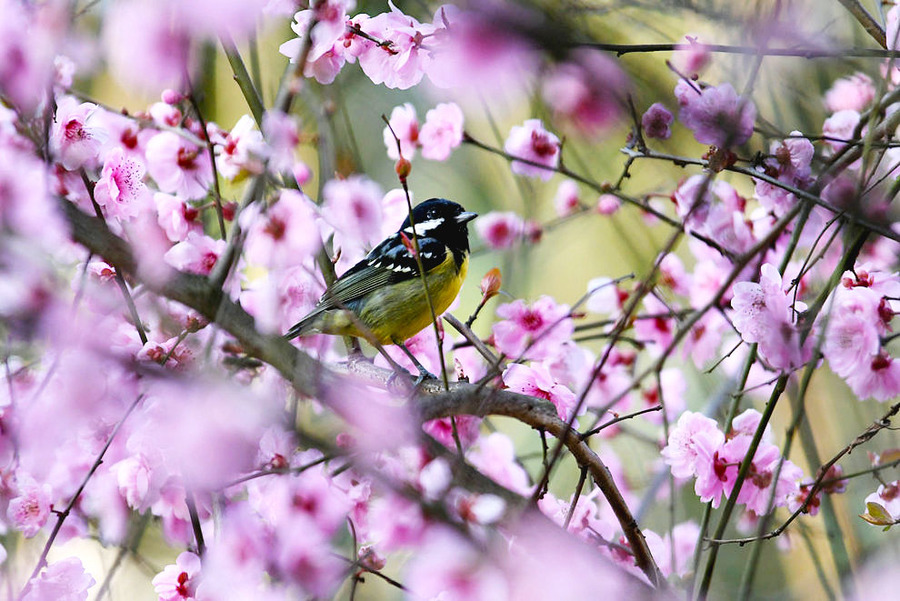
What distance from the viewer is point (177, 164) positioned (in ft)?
7.94

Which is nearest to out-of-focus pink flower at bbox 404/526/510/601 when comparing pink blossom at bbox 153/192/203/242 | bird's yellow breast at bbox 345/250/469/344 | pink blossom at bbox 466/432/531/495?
pink blossom at bbox 466/432/531/495

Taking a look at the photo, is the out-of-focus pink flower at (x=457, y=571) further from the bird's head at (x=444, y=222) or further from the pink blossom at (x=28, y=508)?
the bird's head at (x=444, y=222)

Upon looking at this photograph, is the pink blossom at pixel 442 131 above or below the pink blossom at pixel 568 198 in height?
below

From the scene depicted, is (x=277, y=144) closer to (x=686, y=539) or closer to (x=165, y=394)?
(x=165, y=394)

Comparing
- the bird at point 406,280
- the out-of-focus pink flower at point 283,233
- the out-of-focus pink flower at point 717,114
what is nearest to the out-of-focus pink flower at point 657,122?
the out-of-focus pink flower at point 717,114

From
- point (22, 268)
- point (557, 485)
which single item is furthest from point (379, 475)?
point (557, 485)

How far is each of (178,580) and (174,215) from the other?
973mm

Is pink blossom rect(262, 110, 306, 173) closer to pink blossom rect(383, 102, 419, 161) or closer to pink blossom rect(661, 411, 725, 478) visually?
pink blossom rect(661, 411, 725, 478)

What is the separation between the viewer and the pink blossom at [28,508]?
2.06m

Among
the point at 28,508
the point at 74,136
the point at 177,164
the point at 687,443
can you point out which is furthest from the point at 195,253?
the point at 687,443

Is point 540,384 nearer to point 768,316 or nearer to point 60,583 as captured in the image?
point 768,316

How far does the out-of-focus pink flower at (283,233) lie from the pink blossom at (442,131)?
2.75 feet

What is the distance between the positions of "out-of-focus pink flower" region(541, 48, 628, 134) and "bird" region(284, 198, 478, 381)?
156 cm

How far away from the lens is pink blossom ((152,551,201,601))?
1.94 metres
